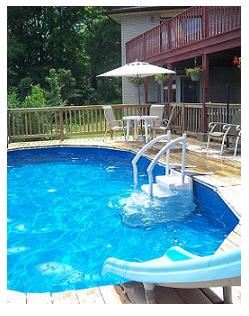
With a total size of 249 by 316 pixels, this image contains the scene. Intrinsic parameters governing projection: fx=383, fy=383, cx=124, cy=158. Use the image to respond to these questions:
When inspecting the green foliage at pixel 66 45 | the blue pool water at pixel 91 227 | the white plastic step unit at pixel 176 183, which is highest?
the green foliage at pixel 66 45

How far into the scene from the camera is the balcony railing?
8992mm

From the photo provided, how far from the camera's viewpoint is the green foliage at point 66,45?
24.5m

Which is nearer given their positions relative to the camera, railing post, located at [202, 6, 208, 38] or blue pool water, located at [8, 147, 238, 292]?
blue pool water, located at [8, 147, 238, 292]

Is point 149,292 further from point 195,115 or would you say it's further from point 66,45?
point 66,45

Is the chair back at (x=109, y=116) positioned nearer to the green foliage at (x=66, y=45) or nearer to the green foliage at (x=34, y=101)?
the green foliage at (x=34, y=101)

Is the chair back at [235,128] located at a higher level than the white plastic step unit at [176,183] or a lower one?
higher

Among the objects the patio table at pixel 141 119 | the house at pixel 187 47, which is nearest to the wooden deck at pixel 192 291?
the house at pixel 187 47

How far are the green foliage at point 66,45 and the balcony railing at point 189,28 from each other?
905cm

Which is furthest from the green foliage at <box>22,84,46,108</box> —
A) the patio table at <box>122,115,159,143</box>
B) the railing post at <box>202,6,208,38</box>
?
the railing post at <box>202,6,208,38</box>

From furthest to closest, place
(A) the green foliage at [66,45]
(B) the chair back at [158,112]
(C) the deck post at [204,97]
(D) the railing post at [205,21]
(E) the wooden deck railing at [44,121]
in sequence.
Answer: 1. (A) the green foliage at [66,45]
2. (E) the wooden deck railing at [44,121]
3. (B) the chair back at [158,112]
4. (C) the deck post at [204,97]
5. (D) the railing post at [205,21]

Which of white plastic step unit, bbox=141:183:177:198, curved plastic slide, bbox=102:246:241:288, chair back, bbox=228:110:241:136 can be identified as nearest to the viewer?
curved plastic slide, bbox=102:246:241:288

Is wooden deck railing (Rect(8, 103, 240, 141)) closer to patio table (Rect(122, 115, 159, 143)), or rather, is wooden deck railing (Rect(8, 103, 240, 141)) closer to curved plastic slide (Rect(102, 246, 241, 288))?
patio table (Rect(122, 115, 159, 143))

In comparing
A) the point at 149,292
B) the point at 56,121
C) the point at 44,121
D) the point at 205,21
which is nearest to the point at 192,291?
the point at 149,292

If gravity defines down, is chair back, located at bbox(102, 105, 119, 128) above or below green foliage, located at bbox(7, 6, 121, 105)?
below
